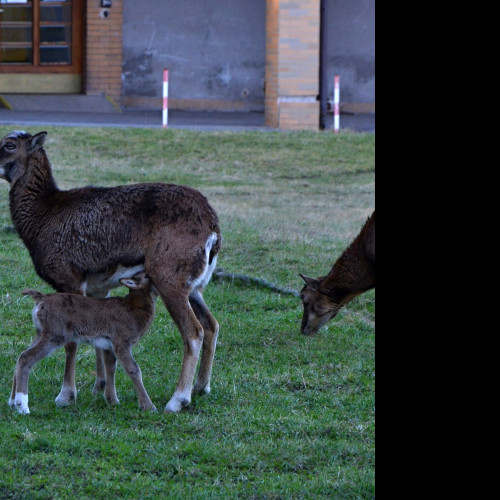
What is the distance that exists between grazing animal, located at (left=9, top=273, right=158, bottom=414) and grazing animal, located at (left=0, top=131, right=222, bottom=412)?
0.54ft

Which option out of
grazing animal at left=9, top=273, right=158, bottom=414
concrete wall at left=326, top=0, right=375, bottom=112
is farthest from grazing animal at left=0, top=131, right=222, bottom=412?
concrete wall at left=326, top=0, right=375, bottom=112

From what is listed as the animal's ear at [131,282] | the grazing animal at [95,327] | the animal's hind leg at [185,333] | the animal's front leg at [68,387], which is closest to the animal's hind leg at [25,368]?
the grazing animal at [95,327]

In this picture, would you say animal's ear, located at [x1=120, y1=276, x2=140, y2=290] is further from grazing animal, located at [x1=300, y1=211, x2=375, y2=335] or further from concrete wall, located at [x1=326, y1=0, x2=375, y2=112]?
concrete wall, located at [x1=326, y1=0, x2=375, y2=112]

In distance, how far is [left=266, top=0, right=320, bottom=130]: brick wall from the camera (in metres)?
20.4

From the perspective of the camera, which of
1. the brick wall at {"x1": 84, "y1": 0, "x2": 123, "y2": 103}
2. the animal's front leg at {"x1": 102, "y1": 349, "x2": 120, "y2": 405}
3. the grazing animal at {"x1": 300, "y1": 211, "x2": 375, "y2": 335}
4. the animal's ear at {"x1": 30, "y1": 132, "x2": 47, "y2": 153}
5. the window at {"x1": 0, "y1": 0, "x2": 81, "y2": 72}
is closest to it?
the animal's front leg at {"x1": 102, "y1": 349, "x2": 120, "y2": 405}

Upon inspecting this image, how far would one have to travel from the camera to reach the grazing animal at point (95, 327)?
232 inches

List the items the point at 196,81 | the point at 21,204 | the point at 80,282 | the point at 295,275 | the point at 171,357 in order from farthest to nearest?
1. the point at 196,81
2. the point at 295,275
3. the point at 171,357
4. the point at 21,204
5. the point at 80,282
